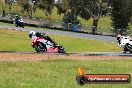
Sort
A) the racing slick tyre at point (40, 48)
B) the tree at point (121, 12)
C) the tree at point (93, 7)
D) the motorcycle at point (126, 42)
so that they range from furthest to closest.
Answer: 1. the tree at point (121, 12)
2. the tree at point (93, 7)
3. the motorcycle at point (126, 42)
4. the racing slick tyre at point (40, 48)

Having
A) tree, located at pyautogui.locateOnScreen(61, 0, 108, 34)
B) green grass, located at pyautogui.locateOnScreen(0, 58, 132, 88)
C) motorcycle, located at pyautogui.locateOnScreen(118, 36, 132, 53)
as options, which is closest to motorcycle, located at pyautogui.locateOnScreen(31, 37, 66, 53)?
motorcycle, located at pyautogui.locateOnScreen(118, 36, 132, 53)

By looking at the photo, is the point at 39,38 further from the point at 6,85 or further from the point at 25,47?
the point at 6,85

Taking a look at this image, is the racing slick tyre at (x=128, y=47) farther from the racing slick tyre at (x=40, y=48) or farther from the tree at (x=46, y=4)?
the tree at (x=46, y=4)

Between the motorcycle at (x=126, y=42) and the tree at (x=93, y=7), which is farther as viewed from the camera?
the tree at (x=93, y=7)

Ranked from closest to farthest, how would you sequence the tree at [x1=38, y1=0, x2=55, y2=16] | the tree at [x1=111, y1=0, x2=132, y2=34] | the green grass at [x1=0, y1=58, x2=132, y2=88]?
1. the green grass at [x1=0, y1=58, x2=132, y2=88]
2. the tree at [x1=111, y1=0, x2=132, y2=34]
3. the tree at [x1=38, y1=0, x2=55, y2=16]

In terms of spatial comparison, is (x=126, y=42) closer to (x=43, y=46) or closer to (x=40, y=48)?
(x=43, y=46)

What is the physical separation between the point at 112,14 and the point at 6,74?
56.8m

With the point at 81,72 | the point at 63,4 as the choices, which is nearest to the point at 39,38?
the point at 81,72

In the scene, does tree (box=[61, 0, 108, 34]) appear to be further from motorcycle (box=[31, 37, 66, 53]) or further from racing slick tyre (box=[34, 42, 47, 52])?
racing slick tyre (box=[34, 42, 47, 52])

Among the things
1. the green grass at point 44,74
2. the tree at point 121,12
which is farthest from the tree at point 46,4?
the green grass at point 44,74

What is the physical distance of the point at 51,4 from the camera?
84312mm

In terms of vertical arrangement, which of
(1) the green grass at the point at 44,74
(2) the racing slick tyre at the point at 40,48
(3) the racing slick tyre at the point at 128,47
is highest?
(1) the green grass at the point at 44,74

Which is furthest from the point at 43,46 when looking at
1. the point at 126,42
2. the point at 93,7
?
the point at 93,7

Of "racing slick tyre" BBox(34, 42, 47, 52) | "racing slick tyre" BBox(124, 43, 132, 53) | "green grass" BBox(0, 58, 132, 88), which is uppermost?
"green grass" BBox(0, 58, 132, 88)
